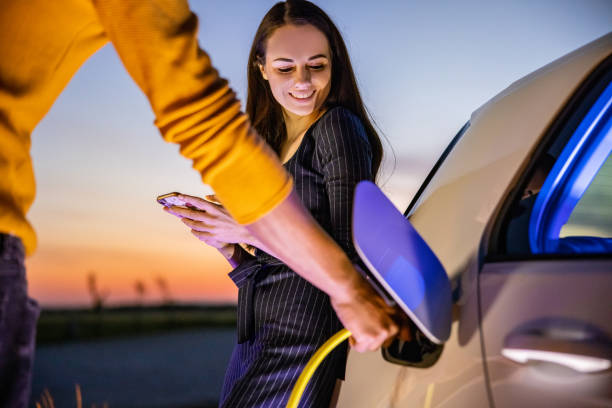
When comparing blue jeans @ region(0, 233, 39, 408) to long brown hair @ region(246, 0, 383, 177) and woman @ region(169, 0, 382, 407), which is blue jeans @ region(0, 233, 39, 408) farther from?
long brown hair @ region(246, 0, 383, 177)

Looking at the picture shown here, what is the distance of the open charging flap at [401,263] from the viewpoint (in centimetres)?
91

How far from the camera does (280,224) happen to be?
932 mm

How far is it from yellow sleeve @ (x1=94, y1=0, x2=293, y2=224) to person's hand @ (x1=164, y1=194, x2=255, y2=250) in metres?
0.62

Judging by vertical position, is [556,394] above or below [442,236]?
below

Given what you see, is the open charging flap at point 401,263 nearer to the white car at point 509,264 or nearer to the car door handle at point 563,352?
the white car at point 509,264

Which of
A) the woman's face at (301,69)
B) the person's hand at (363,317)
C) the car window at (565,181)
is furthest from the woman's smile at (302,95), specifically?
the person's hand at (363,317)

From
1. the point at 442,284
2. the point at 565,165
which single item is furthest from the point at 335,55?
the point at 442,284

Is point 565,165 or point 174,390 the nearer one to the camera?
point 565,165

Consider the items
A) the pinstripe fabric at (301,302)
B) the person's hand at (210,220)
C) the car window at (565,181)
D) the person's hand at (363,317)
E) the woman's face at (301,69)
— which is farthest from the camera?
the woman's face at (301,69)

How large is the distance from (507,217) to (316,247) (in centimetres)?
46

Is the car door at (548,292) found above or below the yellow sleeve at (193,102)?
below

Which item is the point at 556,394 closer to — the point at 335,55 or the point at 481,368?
the point at 481,368

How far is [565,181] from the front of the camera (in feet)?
4.48

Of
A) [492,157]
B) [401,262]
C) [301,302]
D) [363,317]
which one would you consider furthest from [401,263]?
[301,302]
